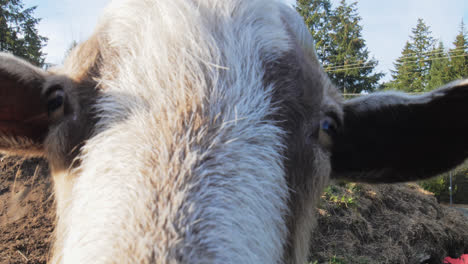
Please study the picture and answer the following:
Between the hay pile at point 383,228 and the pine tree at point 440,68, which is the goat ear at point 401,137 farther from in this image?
the pine tree at point 440,68

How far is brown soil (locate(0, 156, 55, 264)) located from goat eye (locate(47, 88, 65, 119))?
11.1 ft

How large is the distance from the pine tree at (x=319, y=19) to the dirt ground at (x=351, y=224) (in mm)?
35578

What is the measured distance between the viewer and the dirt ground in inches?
207

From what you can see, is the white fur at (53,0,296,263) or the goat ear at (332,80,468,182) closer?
the white fur at (53,0,296,263)

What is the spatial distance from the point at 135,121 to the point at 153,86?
23 cm

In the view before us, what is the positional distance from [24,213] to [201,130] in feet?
17.3

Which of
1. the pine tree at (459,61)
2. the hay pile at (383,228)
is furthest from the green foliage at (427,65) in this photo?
the hay pile at (383,228)

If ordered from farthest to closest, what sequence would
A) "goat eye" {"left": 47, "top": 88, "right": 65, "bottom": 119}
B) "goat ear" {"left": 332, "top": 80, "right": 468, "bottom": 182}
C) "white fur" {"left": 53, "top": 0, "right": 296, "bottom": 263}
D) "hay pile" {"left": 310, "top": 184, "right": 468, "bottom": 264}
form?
"hay pile" {"left": 310, "top": 184, "right": 468, "bottom": 264} → "goat ear" {"left": 332, "top": 80, "right": 468, "bottom": 182} → "goat eye" {"left": 47, "top": 88, "right": 65, "bottom": 119} → "white fur" {"left": 53, "top": 0, "right": 296, "bottom": 263}

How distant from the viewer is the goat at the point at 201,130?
1502 mm

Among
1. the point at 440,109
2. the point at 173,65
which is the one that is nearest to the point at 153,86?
the point at 173,65

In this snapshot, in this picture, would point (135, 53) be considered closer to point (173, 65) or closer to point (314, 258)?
point (173, 65)

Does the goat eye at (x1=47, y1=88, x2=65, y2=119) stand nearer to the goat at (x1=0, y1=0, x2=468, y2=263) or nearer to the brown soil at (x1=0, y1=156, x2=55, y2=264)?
the goat at (x1=0, y1=0, x2=468, y2=263)

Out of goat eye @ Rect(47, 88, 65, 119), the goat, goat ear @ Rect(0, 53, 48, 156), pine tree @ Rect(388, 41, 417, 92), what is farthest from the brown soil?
pine tree @ Rect(388, 41, 417, 92)

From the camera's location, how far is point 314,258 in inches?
293
